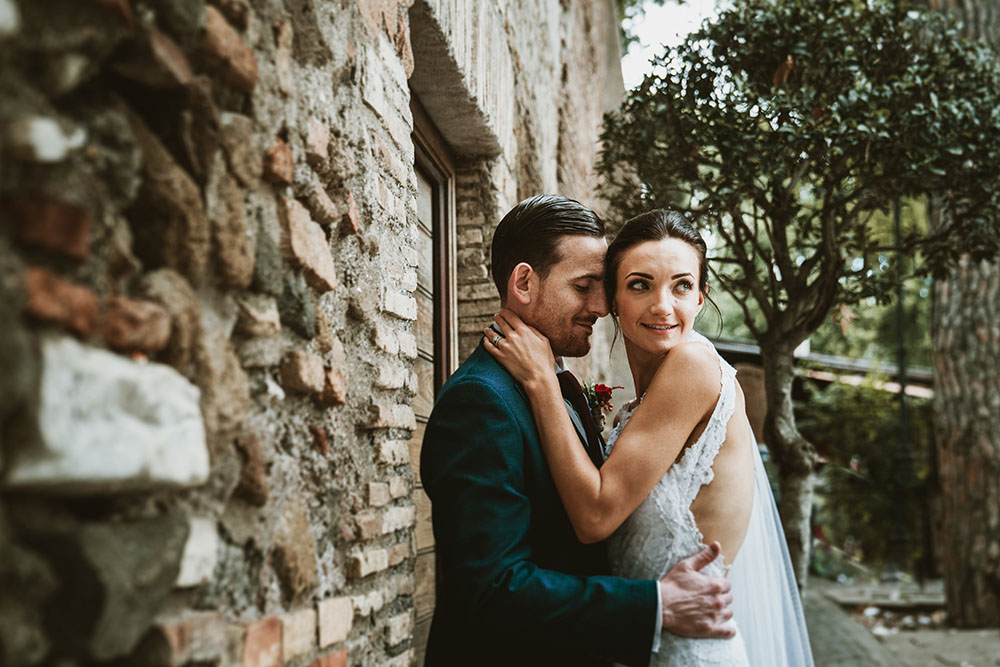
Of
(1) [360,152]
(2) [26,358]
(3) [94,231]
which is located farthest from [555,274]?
(2) [26,358]

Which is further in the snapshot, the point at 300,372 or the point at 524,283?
the point at 524,283

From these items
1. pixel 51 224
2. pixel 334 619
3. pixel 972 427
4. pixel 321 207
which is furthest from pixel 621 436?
pixel 972 427

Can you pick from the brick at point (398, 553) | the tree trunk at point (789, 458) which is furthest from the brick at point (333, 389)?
the tree trunk at point (789, 458)

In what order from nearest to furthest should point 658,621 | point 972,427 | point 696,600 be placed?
point 658,621, point 696,600, point 972,427

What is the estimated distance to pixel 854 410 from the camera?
12.8 m

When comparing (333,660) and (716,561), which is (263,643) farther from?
(716,561)

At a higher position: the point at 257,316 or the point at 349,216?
the point at 349,216

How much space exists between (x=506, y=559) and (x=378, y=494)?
0.42 m

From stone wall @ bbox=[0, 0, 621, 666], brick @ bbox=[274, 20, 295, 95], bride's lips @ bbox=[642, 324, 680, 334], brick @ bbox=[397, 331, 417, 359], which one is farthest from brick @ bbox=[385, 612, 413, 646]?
brick @ bbox=[274, 20, 295, 95]

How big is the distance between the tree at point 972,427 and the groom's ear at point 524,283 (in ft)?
21.6

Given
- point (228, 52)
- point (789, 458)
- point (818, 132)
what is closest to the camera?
point (228, 52)

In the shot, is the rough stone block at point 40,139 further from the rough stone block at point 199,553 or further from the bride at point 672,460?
the bride at point 672,460

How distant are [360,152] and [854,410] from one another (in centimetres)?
1232

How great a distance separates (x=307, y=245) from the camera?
1.69 m
